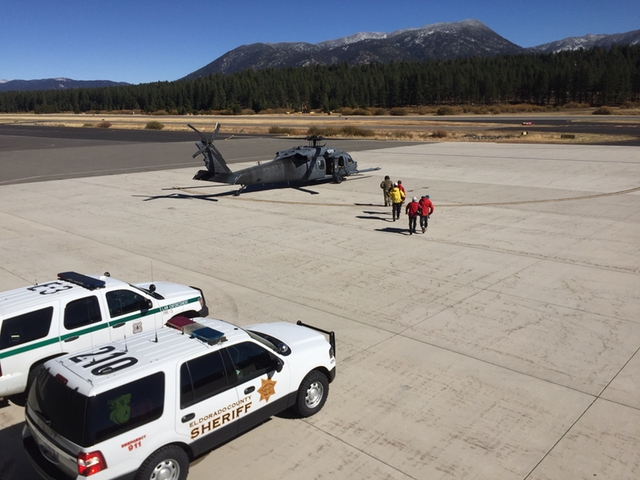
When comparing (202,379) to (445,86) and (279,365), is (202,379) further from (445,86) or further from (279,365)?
(445,86)

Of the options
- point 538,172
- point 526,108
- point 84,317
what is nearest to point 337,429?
point 84,317

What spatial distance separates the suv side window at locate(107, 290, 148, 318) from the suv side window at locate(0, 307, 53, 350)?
3.34ft

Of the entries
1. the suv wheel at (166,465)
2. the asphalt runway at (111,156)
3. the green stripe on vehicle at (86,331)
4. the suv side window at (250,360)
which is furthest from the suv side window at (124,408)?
the asphalt runway at (111,156)

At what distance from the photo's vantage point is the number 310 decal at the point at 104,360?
19.9 feet

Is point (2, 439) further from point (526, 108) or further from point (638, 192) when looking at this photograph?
point (526, 108)

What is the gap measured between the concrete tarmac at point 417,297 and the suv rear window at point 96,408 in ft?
4.92

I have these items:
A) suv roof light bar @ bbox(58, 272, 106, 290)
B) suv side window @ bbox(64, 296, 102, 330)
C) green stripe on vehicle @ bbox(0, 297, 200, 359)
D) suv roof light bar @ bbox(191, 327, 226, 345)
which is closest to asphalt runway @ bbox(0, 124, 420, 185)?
suv roof light bar @ bbox(58, 272, 106, 290)

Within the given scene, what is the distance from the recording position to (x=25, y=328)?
827cm

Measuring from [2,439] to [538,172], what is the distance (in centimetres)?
3087

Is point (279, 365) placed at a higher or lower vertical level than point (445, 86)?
lower

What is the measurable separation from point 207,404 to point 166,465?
2.70 feet

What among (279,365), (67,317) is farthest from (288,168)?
(279,365)

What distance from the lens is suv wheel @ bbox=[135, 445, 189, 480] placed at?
5859 mm

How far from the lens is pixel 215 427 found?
6.61 metres
